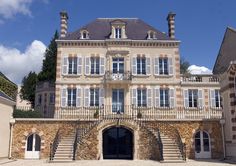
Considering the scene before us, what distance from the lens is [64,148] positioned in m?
16.8

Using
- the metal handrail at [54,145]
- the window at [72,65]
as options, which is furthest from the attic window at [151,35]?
the metal handrail at [54,145]

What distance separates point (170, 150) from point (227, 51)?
1026 cm

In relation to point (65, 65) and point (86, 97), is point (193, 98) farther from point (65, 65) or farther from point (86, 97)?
point (65, 65)

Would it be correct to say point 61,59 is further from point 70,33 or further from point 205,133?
point 205,133

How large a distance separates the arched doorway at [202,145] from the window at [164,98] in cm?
745

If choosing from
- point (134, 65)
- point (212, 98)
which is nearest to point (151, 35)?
point (134, 65)

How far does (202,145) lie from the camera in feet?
58.6

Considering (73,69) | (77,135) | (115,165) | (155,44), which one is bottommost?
(115,165)

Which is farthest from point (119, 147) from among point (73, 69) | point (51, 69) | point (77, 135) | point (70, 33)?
point (51, 69)

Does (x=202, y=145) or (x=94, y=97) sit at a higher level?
(x=94, y=97)

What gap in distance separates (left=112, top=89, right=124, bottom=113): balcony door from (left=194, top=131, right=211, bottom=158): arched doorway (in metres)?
8.52

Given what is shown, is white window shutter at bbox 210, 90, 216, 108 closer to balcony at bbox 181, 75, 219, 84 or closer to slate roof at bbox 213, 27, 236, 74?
balcony at bbox 181, 75, 219, 84

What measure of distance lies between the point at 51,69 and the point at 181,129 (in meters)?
26.3

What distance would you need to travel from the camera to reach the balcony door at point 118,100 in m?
25.0
